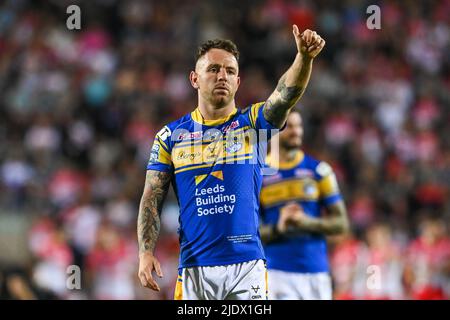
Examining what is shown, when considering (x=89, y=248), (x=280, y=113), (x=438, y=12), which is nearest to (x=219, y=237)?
(x=280, y=113)

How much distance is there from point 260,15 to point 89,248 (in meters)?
7.96

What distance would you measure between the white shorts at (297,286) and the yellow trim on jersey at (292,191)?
0.72 metres

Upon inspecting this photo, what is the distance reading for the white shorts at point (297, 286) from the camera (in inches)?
307

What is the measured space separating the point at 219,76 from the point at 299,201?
293 centimetres

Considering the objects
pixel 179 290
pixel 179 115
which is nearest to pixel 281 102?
pixel 179 290

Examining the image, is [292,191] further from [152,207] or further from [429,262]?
[429,262]

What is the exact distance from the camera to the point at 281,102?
5.02 m

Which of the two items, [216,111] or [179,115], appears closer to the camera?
[216,111]

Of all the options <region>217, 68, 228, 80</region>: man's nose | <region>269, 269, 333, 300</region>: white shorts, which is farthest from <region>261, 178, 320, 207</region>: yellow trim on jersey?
<region>217, 68, 228, 80</region>: man's nose

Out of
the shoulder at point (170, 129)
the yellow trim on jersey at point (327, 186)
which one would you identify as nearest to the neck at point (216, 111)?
the shoulder at point (170, 129)

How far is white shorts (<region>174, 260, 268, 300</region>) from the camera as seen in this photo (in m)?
5.12
